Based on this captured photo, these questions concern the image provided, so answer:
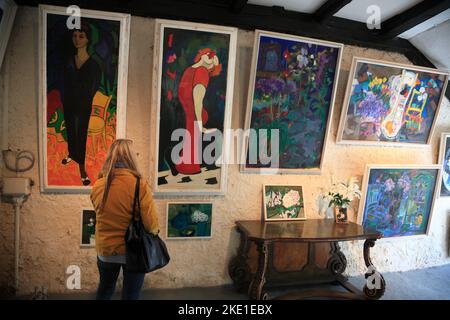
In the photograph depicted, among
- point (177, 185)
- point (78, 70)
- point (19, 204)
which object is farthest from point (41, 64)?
point (177, 185)

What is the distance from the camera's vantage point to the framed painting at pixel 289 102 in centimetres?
234

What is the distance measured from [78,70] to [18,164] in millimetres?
879

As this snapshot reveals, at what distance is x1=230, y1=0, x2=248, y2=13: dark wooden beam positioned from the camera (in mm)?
2188

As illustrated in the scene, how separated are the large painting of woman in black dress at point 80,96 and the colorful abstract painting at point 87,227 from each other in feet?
0.81

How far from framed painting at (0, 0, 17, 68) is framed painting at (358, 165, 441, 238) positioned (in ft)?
10.7

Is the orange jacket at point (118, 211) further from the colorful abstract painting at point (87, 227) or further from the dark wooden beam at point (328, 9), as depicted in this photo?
the dark wooden beam at point (328, 9)

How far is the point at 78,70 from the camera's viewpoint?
6.82ft

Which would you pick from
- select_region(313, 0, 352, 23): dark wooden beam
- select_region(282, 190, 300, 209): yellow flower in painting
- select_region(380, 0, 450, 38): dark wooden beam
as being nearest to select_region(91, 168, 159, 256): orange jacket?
select_region(282, 190, 300, 209): yellow flower in painting

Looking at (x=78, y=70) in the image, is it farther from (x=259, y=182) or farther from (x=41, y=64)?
(x=259, y=182)

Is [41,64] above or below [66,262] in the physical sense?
above

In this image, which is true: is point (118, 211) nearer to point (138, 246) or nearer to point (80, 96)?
point (138, 246)

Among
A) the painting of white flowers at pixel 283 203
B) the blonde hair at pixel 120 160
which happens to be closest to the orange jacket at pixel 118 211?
the blonde hair at pixel 120 160

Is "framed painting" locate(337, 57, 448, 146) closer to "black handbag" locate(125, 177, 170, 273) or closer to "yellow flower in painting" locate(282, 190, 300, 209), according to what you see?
"yellow flower in painting" locate(282, 190, 300, 209)
